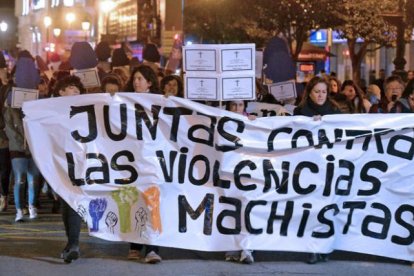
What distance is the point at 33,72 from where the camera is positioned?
10.2 m

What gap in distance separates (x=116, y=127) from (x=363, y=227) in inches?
92.3

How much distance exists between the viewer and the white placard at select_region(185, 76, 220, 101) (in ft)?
27.3

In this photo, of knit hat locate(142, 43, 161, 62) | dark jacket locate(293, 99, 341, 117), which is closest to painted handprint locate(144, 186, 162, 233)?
dark jacket locate(293, 99, 341, 117)

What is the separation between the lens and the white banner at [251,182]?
297 inches

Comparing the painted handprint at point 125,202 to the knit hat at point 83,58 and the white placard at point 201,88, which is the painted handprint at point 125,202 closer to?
the white placard at point 201,88

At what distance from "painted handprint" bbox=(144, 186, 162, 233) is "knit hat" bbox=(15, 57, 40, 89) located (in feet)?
10.5

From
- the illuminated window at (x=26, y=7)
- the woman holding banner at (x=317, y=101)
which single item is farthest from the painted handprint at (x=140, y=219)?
the illuminated window at (x=26, y=7)

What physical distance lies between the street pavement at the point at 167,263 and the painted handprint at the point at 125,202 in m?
0.36

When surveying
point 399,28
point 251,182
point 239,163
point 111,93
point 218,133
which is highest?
point 399,28

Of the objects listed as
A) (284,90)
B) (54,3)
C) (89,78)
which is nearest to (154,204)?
(284,90)

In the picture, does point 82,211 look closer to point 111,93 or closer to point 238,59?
point 111,93

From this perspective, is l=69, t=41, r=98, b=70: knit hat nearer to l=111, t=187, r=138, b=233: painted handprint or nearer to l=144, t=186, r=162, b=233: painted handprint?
l=111, t=187, r=138, b=233: painted handprint

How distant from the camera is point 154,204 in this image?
7.49 metres

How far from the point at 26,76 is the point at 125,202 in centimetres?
316
